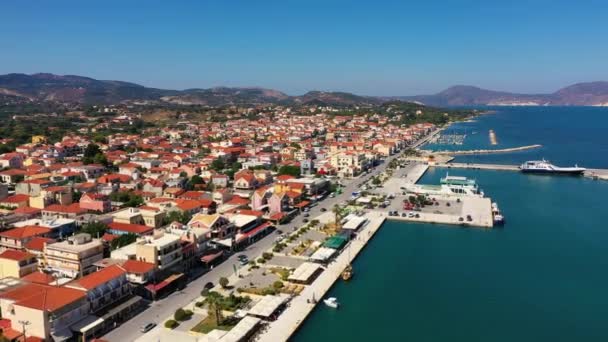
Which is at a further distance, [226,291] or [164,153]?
[164,153]

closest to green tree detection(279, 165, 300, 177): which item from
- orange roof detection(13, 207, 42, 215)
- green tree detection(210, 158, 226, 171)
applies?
green tree detection(210, 158, 226, 171)

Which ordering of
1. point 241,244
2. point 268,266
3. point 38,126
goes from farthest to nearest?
point 38,126 → point 241,244 → point 268,266

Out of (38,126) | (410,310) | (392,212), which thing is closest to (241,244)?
(410,310)

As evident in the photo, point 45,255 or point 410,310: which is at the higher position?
point 45,255

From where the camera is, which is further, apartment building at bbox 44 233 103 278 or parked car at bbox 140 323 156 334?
apartment building at bbox 44 233 103 278

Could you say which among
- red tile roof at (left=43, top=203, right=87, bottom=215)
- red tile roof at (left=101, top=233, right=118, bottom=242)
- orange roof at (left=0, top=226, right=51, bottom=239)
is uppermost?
orange roof at (left=0, top=226, right=51, bottom=239)

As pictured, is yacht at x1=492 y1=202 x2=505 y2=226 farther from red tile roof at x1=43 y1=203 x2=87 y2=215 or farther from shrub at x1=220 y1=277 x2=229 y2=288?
red tile roof at x1=43 y1=203 x2=87 y2=215

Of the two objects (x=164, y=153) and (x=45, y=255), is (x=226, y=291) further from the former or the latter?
(x=164, y=153)
